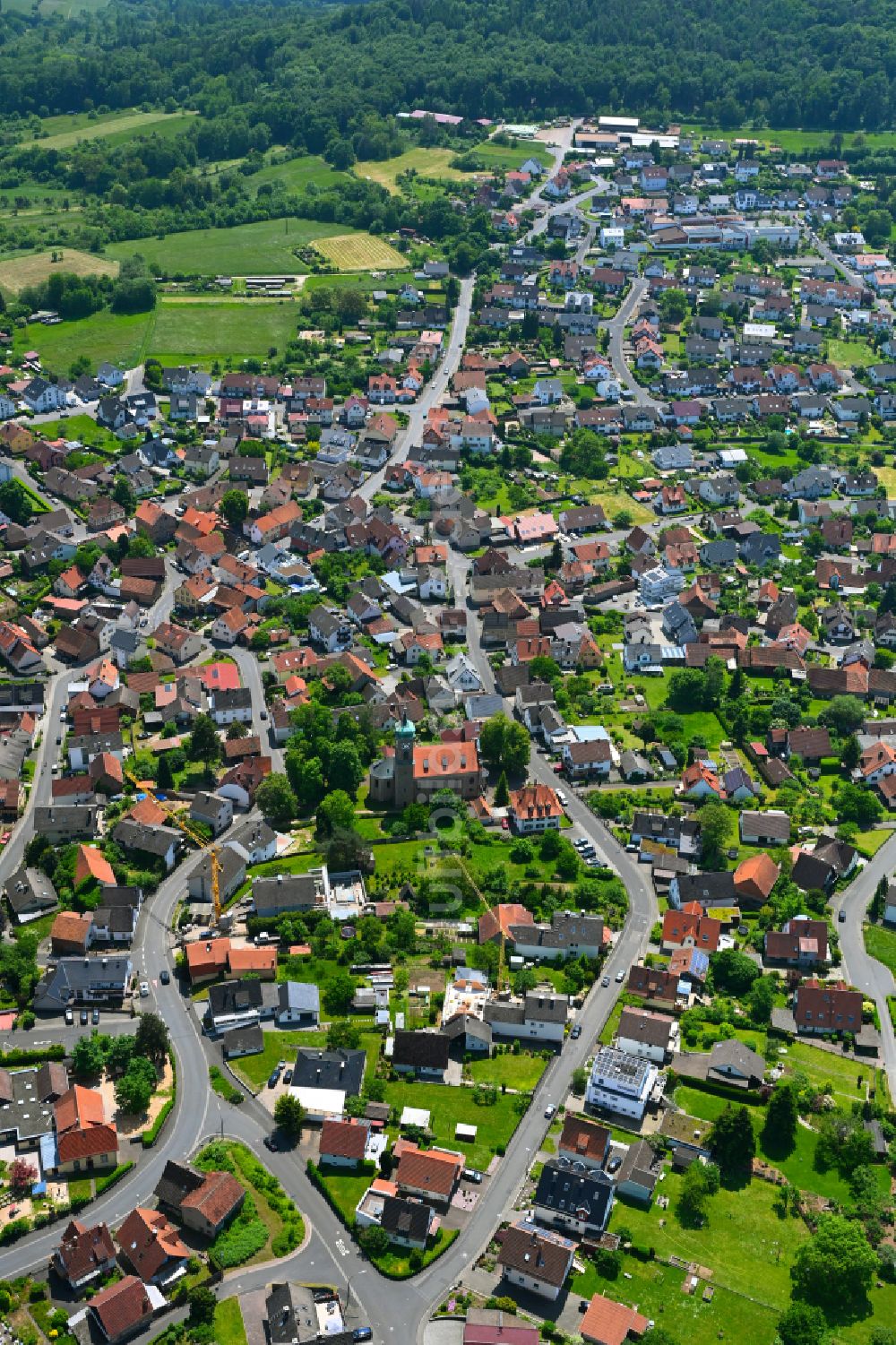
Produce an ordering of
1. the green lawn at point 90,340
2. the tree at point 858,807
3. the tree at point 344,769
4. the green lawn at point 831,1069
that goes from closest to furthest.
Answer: the green lawn at point 831,1069 → the tree at point 344,769 → the tree at point 858,807 → the green lawn at point 90,340

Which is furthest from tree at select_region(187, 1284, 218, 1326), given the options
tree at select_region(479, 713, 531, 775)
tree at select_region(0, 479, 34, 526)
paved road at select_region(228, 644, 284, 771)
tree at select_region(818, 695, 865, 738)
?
tree at select_region(0, 479, 34, 526)

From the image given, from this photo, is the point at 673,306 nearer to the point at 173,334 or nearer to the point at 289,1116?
the point at 173,334

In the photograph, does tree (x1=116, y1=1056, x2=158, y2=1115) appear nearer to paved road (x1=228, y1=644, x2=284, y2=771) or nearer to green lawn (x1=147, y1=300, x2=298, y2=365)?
paved road (x1=228, y1=644, x2=284, y2=771)

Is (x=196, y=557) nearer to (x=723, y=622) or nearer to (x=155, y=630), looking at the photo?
(x=155, y=630)

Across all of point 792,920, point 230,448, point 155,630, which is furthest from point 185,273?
point 792,920

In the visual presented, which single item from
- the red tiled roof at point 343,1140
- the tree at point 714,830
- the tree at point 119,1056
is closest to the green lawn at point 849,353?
the tree at point 714,830

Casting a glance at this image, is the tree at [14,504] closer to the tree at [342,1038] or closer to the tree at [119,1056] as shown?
the tree at [119,1056]
